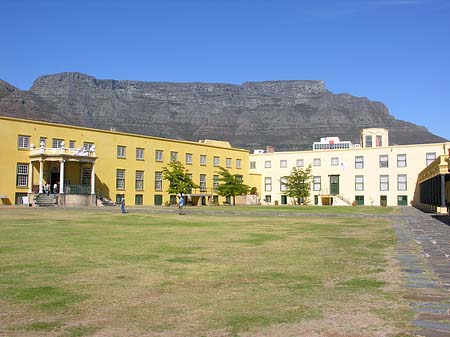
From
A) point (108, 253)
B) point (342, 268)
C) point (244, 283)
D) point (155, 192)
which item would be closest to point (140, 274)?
point (244, 283)

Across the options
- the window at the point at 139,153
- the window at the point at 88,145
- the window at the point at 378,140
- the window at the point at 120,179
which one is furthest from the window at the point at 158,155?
the window at the point at 378,140

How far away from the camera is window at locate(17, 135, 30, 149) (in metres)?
51.4

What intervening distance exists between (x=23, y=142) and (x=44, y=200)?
7.62 meters

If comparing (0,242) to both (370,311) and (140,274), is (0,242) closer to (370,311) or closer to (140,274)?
(140,274)

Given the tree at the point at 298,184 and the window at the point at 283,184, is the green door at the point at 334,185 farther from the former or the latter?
the window at the point at 283,184

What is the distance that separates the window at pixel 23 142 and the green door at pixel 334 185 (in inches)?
1863

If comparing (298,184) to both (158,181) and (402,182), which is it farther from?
(158,181)

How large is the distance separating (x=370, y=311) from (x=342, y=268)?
12.2 ft

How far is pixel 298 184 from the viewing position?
78.1m

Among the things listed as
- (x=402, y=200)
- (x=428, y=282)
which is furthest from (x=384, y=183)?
(x=428, y=282)

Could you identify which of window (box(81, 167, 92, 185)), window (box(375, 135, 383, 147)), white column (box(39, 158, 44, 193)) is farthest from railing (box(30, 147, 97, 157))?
window (box(375, 135, 383, 147))

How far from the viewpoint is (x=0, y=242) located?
1401cm

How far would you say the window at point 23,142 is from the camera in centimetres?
A: 5138

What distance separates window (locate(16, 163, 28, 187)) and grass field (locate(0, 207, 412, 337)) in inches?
1586
